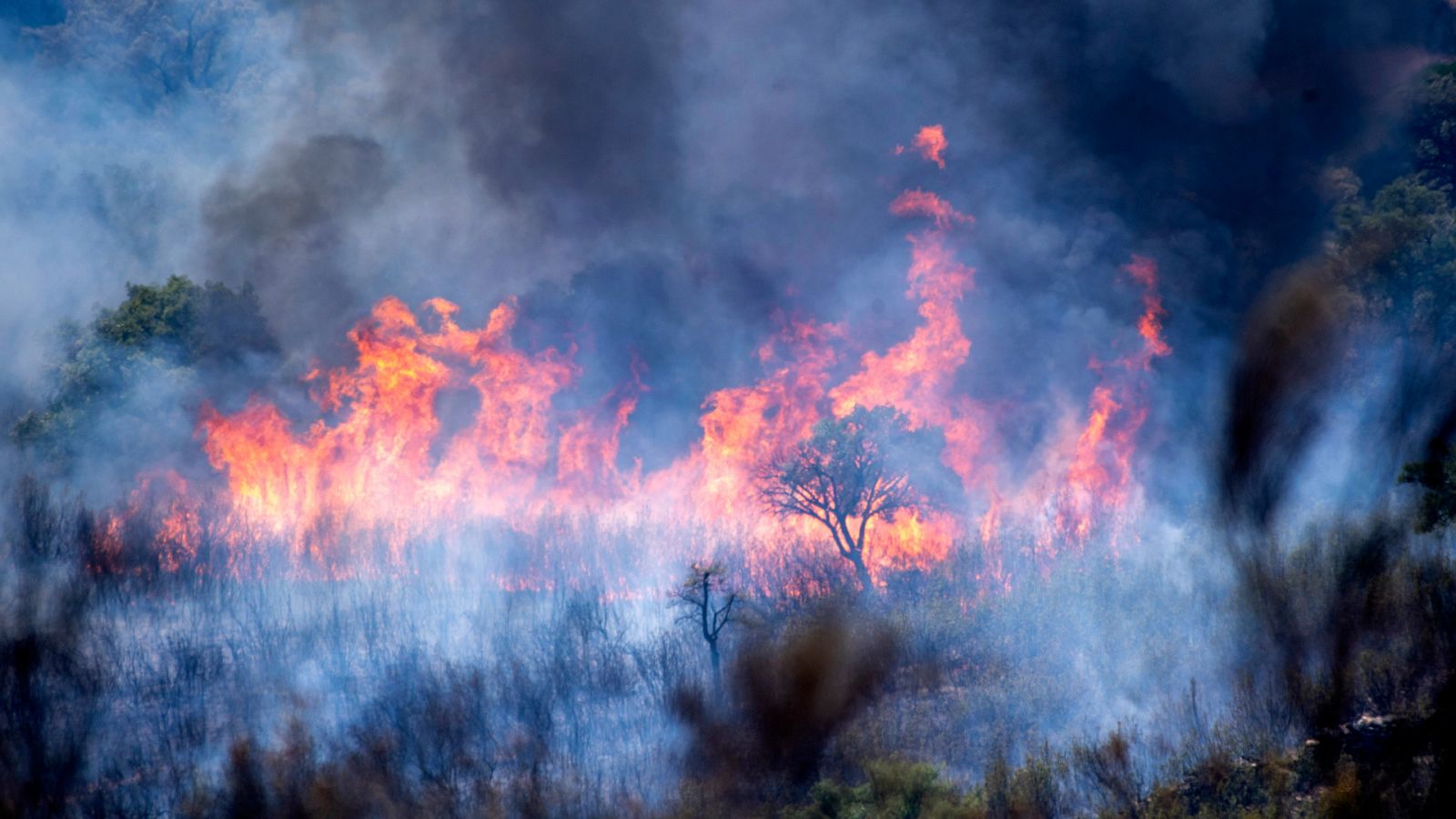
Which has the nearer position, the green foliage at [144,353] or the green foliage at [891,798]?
the green foliage at [891,798]

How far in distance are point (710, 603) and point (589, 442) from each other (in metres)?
8.57

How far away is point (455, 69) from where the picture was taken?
41.6 meters

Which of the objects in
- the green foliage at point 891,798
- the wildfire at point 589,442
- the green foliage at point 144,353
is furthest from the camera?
the green foliage at point 144,353

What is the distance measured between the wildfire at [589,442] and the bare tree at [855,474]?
110cm

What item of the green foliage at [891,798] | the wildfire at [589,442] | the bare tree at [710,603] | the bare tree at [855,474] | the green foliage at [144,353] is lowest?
the green foliage at [891,798]

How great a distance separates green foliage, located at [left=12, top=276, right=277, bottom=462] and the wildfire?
5.71 ft

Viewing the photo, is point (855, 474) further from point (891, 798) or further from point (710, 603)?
point (891, 798)

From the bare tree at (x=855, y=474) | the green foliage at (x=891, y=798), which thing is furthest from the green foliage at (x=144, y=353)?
the green foliage at (x=891, y=798)

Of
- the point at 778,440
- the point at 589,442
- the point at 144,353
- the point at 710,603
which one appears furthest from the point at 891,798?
the point at 144,353

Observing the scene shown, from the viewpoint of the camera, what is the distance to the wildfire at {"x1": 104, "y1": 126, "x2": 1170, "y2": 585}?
1267 inches

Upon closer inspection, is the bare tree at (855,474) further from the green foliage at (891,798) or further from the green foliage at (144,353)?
the green foliage at (144,353)

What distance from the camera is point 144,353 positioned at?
34.8 meters

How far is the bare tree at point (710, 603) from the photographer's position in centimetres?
2615

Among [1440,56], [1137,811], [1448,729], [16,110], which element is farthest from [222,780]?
[16,110]
